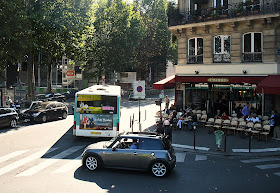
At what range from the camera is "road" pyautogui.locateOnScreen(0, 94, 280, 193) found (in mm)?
10078

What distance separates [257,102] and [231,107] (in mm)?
1977

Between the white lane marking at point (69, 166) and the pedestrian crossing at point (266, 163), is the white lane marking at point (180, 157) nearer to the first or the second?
the pedestrian crossing at point (266, 163)

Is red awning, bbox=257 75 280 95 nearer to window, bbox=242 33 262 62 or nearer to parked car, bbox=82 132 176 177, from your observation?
window, bbox=242 33 262 62

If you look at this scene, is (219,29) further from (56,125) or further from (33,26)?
(33,26)

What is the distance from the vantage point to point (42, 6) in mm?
28953

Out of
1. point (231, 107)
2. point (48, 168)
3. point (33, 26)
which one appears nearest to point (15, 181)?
point (48, 168)

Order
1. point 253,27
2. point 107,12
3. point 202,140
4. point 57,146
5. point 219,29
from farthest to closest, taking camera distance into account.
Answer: point 107,12, point 219,29, point 253,27, point 202,140, point 57,146

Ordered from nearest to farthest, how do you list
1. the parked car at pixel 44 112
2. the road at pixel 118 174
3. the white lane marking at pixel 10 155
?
the road at pixel 118 174 → the white lane marking at pixel 10 155 → the parked car at pixel 44 112

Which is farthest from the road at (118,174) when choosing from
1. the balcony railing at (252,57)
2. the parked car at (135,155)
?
the balcony railing at (252,57)

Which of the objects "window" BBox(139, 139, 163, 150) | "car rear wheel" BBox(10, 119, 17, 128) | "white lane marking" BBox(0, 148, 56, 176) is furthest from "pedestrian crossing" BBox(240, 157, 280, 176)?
"car rear wheel" BBox(10, 119, 17, 128)

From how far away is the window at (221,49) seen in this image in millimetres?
23109

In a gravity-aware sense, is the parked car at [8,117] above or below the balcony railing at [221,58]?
below

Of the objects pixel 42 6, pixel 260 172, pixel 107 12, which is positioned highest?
pixel 107 12

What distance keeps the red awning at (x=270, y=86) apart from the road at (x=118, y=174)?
212 inches
